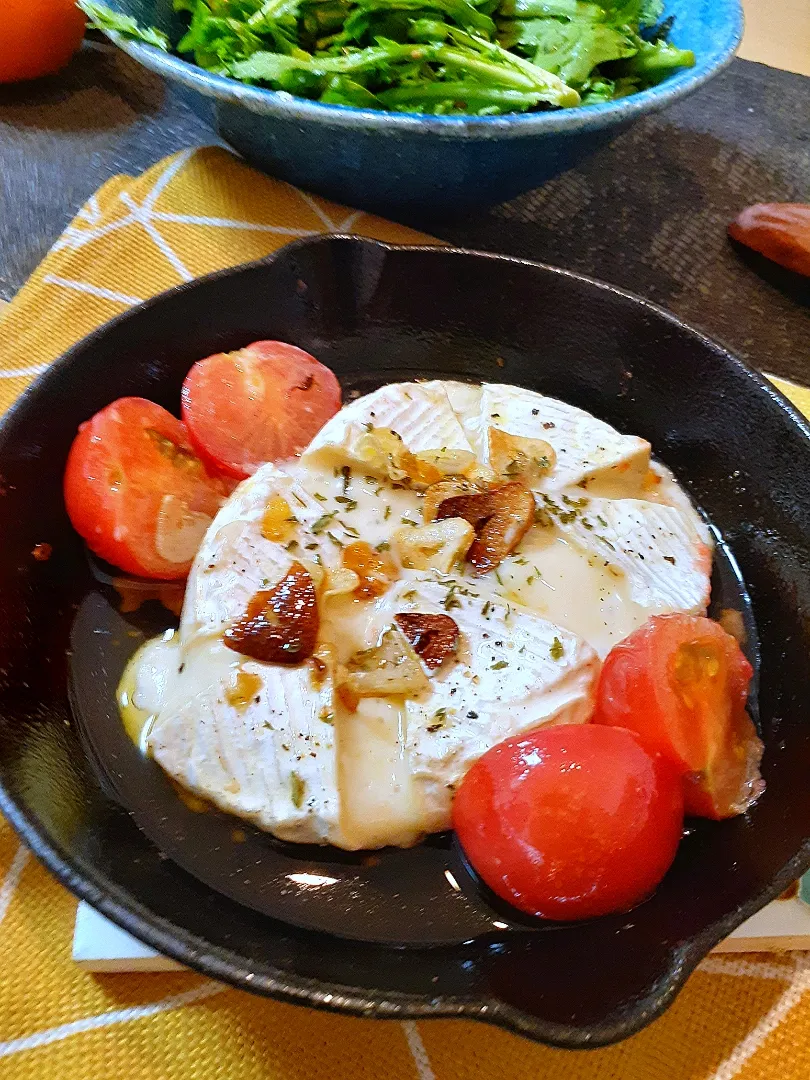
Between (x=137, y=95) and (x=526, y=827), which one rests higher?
(x=137, y=95)

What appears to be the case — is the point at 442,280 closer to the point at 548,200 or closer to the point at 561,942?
the point at 548,200

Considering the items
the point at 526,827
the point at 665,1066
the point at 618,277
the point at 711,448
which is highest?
the point at 618,277

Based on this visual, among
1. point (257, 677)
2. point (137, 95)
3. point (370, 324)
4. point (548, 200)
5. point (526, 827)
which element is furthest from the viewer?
point (137, 95)

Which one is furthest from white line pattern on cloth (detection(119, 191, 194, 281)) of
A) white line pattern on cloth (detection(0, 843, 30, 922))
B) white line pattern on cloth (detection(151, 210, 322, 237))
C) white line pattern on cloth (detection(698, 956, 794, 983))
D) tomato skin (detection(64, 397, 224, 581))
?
white line pattern on cloth (detection(698, 956, 794, 983))

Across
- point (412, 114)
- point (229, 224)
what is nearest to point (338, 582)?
point (412, 114)

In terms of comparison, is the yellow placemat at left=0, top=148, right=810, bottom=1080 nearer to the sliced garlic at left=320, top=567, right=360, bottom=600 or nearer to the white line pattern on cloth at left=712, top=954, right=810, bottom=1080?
the white line pattern on cloth at left=712, top=954, right=810, bottom=1080

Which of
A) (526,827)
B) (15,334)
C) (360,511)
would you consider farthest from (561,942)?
(15,334)

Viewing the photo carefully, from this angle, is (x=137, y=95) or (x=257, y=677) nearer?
(x=257, y=677)

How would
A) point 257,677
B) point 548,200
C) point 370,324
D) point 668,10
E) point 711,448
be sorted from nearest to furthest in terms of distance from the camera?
1. point 257,677
2. point 711,448
3. point 370,324
4. point 668,10
5. point 548,200
